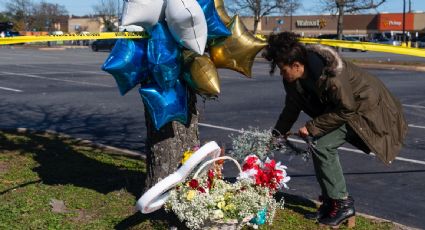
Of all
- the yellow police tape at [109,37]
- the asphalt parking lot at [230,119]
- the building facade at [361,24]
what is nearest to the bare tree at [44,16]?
the building facade at [361,24]

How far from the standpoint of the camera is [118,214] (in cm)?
489

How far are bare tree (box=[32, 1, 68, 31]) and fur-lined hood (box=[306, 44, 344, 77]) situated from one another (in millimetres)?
75071

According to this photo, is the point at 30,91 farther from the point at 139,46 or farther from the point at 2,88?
the point at 139,46

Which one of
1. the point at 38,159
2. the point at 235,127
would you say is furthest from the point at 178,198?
the point at 235,127

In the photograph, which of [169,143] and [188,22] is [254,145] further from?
[188,22]

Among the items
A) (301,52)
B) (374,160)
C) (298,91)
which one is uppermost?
(301,52)

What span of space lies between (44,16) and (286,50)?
251 feet

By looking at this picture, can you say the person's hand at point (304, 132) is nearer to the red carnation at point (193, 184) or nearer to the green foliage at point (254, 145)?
the green foliage at point (254, 145)

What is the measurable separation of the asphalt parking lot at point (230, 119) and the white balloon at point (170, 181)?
Result: 190 centimetres

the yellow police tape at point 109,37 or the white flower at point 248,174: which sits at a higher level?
the yellow police tape at point 109,37

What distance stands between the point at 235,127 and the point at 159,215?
17.3 ft

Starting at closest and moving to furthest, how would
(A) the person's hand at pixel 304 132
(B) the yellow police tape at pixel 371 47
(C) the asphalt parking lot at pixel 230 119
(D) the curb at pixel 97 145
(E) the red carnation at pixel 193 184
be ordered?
(E) the red carnation at pixel 193 184 < (A) the person's hand at pixel 304 132 < (B) the yellow police tape at pixel 371 47 < (C) the asphalt parking lot at pixel 230 119 < (D) the curb at pixel 97 145

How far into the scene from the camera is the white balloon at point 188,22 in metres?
3.99

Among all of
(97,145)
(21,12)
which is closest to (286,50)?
(97,145)
